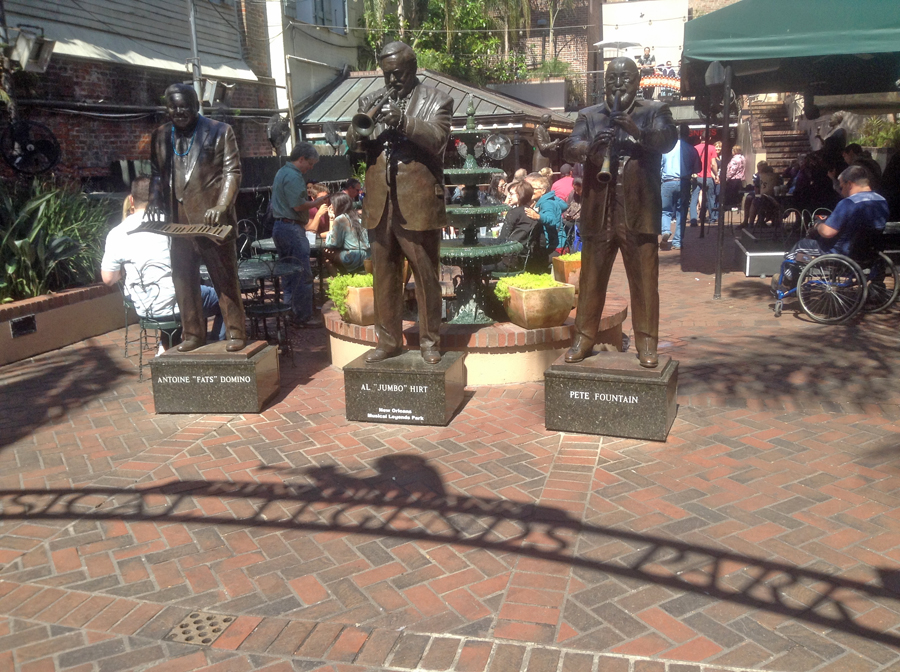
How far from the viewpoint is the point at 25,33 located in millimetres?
10023

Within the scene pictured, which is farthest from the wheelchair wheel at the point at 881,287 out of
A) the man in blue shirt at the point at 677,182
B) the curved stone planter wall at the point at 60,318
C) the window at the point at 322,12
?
the window at the point at 322,12

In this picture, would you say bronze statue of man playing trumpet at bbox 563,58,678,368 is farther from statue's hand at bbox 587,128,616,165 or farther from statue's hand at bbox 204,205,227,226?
statue's hand at bbox 204,205,227,226

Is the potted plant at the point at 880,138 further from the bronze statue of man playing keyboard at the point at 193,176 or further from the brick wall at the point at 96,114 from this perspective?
the brick wall at the point at 96,114

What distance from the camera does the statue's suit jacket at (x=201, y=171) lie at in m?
5.32

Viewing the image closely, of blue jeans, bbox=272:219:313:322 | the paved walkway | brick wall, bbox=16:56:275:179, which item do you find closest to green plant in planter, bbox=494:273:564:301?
the paved walkway

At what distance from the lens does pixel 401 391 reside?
5.27 m

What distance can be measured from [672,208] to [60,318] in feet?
31.3

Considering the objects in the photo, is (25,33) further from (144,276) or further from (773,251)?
(773,251)

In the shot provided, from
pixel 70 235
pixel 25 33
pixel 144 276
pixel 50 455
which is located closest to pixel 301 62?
pixel 25 33

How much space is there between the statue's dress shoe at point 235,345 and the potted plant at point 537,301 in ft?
6.58

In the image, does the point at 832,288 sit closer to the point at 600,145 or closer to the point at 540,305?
the point at 540,305

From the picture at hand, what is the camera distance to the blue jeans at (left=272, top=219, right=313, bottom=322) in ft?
27.2

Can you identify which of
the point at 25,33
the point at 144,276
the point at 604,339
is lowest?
the point at 604,339

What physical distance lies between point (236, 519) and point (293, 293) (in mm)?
4577
